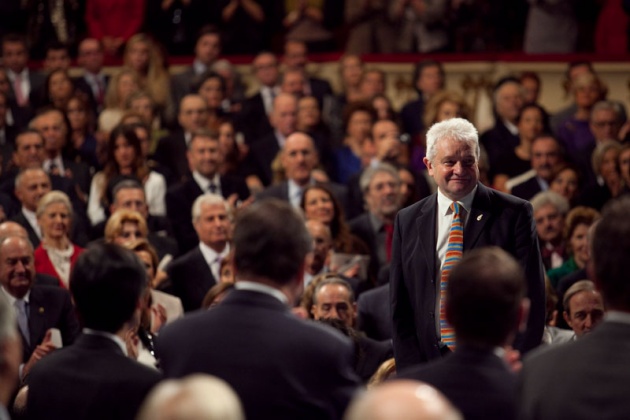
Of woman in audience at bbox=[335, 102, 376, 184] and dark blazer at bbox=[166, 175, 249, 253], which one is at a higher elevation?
woman in audience at bbox=[335, 102, 376, 184]

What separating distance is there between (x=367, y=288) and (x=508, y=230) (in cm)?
316

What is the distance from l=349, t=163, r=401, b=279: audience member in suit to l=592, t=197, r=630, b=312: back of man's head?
16.8 ft

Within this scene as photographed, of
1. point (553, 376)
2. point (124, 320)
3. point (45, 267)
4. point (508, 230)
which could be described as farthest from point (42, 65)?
point (553, 376)

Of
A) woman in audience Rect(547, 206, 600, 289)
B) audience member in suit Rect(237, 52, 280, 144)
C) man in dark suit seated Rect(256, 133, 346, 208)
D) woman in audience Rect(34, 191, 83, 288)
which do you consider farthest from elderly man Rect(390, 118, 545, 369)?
audience member in suit Rect(237, 52, 280, 144)

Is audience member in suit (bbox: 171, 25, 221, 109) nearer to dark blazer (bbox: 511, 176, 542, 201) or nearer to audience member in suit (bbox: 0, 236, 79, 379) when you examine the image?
dark blazer (bbox: 511, 176, 542, 201)

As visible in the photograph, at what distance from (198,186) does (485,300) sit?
19.5ft

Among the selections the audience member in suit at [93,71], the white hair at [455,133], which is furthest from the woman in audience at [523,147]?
the white hair at [455,133]

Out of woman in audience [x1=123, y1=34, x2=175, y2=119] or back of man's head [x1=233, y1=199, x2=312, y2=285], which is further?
woman in audience [x1=123, y1=34, x2=175, y2=119]

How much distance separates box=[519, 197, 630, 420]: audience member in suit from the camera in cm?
274

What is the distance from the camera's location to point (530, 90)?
10.6m

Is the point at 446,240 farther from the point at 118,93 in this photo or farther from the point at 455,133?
the point at 118,93

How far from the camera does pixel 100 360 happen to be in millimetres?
3209

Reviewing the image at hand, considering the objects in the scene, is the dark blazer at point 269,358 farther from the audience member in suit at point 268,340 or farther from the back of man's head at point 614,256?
the back of man's head at point 614,256

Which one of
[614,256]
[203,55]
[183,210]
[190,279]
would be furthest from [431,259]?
[203,55]
